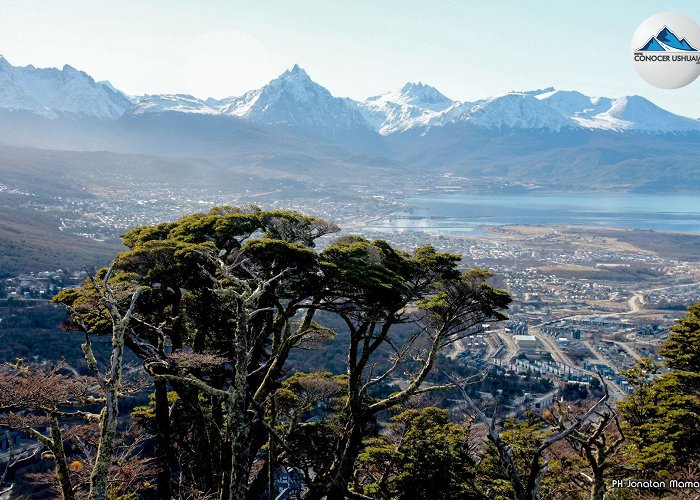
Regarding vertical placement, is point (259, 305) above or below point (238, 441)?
above

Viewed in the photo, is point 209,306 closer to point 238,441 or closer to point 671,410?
point 238,441

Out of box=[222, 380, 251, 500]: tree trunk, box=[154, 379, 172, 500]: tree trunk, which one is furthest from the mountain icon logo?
box=[222, 380, 251, 500]: tree trunk

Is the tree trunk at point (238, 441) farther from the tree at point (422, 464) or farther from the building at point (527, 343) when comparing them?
the building at point (527, 343)

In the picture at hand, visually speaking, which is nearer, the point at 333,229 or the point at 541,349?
the point at 333,229

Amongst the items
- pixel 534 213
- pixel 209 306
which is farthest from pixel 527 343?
pixel 534 213

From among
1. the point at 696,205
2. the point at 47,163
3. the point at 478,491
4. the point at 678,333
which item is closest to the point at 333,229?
the point at 478,491

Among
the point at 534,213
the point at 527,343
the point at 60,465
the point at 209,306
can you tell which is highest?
the point at 209,306

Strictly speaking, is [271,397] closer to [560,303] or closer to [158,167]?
[560,303]

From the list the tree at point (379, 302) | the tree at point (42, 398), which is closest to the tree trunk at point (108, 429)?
the tree at point (42, 398)
